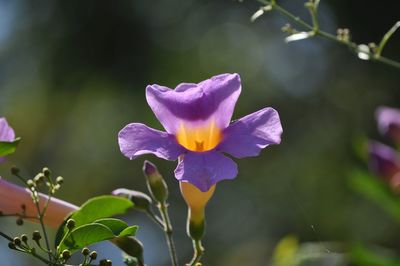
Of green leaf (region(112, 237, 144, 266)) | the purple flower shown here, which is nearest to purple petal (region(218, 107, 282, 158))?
the purple flower

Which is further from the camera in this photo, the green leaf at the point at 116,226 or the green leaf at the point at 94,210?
the green leaf at the point at 94,210

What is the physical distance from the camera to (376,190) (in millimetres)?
931

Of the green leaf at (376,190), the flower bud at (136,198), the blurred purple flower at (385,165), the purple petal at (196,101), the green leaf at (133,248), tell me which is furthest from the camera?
the flower bud at (136,198)

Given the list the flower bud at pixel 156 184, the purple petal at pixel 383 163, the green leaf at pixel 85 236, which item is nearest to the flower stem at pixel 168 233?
the flower bud at pixel 156 184

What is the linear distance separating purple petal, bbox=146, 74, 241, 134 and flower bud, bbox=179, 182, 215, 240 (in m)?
0.12

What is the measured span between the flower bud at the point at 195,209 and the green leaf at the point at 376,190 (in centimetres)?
63

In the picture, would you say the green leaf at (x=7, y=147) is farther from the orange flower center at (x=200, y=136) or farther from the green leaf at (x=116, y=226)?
the orange flower center at (x=200, y=136)

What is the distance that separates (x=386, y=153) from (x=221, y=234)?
672cm

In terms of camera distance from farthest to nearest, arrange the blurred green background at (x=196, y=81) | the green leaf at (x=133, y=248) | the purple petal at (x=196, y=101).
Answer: the blurred green background at (x=196, y=81) → the green leaf at (x=133, y=248) → the purple petal at (x=196, y=101)

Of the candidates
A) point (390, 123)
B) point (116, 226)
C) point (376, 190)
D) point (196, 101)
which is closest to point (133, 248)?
point (116, 226)

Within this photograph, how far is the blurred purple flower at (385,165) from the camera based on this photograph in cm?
113

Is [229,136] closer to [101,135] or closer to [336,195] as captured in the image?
[336,195]

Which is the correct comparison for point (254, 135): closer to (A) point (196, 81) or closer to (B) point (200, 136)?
(B) point (200, 136)

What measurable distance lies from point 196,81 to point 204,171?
5.79m
